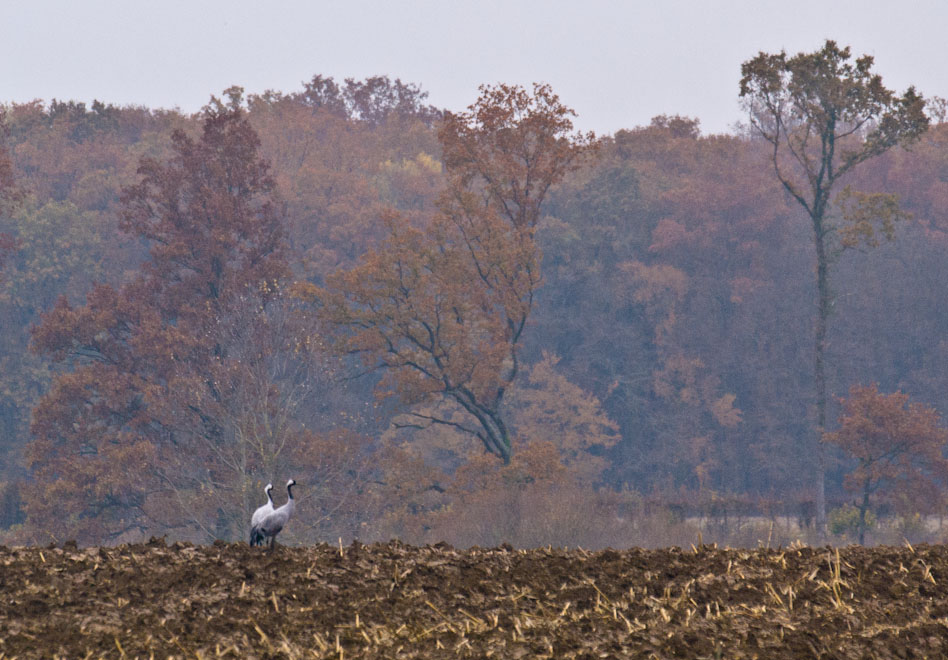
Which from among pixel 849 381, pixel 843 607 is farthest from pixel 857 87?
pixel 843 607

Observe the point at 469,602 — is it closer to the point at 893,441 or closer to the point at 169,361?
the point at 169,361

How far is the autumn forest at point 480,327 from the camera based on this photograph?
28.5m

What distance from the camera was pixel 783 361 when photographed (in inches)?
1812

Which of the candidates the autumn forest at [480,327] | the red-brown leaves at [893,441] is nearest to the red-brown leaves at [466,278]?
the autumn forest at [480,327]

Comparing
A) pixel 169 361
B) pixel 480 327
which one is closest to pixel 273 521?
pixel 169 361

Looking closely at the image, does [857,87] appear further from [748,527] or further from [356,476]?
[356,476]

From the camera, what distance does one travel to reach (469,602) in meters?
7.67

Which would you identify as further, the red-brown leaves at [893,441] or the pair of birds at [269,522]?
the red-brown leaves at [893,441]

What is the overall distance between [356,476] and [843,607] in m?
22.2

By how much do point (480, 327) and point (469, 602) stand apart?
25.9m

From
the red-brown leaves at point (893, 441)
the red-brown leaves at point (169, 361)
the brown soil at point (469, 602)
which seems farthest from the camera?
the red-brown leaves at point (893, 441)

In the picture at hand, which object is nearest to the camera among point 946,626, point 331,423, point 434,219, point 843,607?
point 946,626

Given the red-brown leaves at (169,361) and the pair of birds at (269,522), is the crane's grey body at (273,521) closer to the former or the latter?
the pair of birds at (269,522)

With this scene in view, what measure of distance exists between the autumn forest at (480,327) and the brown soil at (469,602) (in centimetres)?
1473
